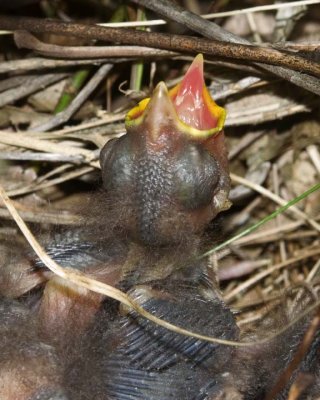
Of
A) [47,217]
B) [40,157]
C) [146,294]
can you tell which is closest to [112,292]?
[146,294]

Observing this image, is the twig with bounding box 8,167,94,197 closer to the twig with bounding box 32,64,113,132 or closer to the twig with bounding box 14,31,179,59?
the twig with bounding box 32,64,113,132

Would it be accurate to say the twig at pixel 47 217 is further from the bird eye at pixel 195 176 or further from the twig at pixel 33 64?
the twig at pixel 33 64

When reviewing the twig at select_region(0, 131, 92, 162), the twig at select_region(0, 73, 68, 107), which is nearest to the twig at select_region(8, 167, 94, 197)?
the twig at select_region(0, 131, 92, 162)

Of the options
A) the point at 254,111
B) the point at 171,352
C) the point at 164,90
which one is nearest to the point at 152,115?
the point at 164,90

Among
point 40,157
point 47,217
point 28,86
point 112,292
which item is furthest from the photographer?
point 28,86

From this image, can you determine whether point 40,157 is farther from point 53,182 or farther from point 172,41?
point 172,41

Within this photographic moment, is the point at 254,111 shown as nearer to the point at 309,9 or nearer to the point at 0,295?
the point at 309,9
